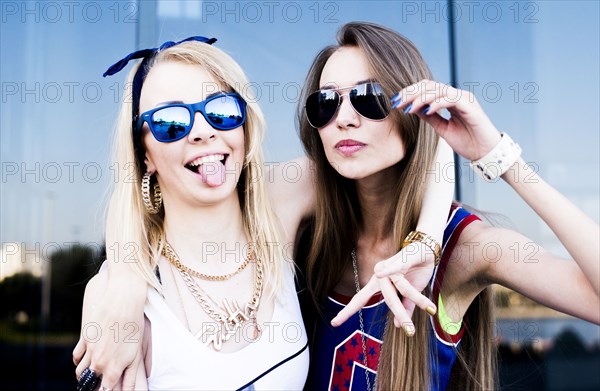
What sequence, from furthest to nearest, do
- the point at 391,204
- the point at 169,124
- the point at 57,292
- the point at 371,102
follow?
the point at 57,292
the point at 391,204
the point at 371,102
the point at 169,124

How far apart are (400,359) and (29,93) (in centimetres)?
283

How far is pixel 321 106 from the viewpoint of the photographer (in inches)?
58.7

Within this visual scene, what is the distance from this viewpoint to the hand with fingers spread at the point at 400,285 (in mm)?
1173

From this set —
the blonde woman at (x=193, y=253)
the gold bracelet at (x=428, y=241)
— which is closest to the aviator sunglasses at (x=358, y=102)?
the blonde woman at (x=193, y=253)

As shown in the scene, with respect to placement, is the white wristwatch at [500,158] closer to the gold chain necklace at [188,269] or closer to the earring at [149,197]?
the gold chain necklace at [188,269]

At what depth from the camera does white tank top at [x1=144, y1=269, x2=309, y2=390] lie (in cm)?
127

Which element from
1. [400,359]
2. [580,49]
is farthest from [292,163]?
[580,49]

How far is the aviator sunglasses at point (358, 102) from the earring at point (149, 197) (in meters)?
0.40

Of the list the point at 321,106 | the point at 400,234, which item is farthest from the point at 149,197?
the point at 400,234

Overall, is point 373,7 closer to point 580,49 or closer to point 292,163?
point 580,49

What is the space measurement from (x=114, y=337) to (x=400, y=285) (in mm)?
544

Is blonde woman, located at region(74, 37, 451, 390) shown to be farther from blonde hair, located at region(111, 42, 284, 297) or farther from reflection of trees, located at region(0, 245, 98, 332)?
reflection of trees, located at region(0, 245, 98, 332)

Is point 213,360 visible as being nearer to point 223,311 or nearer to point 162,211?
point 223,311

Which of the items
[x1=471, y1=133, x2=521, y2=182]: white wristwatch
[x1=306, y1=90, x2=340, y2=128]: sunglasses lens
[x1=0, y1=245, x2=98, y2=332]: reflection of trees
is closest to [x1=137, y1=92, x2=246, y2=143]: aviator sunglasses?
→ [x1=306, y1=90, x2=340, y2=128]: sunglasses lens
